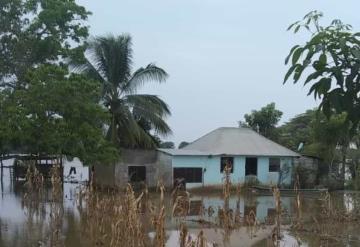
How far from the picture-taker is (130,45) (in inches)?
1209

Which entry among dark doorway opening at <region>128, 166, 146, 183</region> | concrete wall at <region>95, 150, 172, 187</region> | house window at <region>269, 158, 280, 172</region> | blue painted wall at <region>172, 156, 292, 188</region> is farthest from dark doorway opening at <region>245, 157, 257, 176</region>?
dark doorway opening at <region>128, 166, 146, 183</region>

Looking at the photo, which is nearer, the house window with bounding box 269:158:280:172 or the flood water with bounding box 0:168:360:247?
the flood water with bounding box 0:168:360:247

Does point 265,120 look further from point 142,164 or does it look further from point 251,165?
point 142,164

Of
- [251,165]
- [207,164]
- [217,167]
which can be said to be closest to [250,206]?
[207,164]

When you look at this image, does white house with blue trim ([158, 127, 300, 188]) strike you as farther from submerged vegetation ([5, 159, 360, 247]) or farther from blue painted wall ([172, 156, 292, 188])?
submerged vegetation ([5, 159, 360, 247])

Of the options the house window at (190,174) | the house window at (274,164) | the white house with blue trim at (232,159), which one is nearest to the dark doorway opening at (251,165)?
the white house with blue trim at (232,159)

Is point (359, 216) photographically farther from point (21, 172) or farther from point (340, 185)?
point (21, 172)

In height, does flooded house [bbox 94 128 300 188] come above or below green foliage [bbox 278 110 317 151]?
A: below

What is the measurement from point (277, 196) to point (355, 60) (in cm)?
724

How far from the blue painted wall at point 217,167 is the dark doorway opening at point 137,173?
6.59 ft

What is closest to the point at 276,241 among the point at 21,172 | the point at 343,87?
the point at 343,87

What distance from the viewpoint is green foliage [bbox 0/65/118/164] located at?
15258 millimetres

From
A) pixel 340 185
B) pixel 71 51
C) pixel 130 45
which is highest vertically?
pixel 130 45

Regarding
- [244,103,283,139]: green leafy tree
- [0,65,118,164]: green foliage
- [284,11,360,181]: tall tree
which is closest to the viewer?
[284,11,360,181]: tall tree
